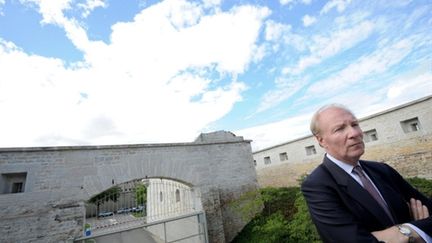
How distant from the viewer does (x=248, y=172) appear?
354 inches

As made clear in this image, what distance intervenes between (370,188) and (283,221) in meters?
6.29

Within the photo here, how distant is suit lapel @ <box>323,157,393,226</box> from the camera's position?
4.54 ft

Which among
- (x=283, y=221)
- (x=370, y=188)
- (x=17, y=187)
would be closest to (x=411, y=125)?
(x=283, y=221)

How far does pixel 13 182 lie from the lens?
5.40 meters

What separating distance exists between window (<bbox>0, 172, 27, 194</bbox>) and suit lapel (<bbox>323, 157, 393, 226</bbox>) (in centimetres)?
709

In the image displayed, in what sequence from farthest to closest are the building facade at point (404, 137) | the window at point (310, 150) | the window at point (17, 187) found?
the window at point (310, 150)
the building facade at point (404, 137)
the window at point (17, 187)

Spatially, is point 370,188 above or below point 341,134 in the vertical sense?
below

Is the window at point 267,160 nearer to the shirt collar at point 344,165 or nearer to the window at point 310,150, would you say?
the window at point 310,150

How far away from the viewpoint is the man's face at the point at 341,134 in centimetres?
151

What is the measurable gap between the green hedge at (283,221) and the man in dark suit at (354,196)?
4098 millimetres

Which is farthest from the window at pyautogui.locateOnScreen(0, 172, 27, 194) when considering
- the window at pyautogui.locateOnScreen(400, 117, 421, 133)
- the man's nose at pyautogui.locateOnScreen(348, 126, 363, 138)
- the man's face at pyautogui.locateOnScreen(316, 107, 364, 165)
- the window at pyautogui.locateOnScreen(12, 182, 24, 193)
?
the window at pyautogui.locateOnScreen(400, 117, 421, 133)

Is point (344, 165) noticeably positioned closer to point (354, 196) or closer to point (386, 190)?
point (354, 196)

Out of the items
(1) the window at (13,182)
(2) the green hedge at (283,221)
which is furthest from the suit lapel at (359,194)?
(1) the window at (13,182)

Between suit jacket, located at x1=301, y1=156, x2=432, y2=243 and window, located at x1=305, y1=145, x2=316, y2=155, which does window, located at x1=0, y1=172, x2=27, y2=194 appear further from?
window, located at x1=305, y1=145, x2=316, y2=155
